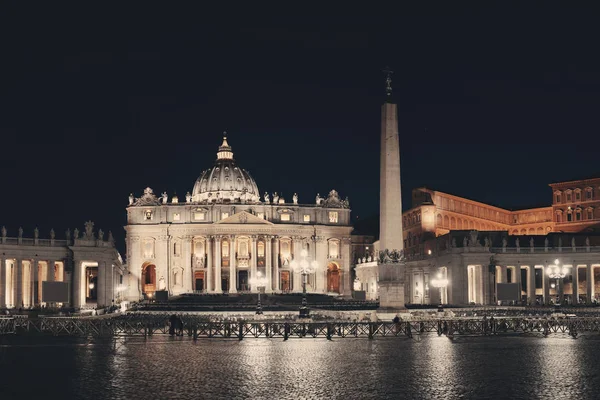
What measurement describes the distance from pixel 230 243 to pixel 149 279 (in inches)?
603

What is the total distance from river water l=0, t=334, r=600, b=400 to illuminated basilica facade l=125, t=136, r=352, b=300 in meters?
90.5

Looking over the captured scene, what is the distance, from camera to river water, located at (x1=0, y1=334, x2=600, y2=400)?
20.5m

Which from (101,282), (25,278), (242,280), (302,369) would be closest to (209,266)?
(242,280)

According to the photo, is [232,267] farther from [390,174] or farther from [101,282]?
[390,174]

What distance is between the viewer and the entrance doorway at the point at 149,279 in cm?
13325

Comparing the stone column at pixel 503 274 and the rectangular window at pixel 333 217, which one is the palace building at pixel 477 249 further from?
the rectangular window at pixel 333 217

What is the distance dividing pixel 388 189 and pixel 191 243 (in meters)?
85.5

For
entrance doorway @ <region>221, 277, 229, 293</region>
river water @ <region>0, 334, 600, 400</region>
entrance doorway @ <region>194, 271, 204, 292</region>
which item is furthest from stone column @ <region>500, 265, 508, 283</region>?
entrance doorway @ <region>194, 271, 204, 292</region>

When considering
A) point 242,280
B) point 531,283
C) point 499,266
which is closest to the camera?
point 531,283

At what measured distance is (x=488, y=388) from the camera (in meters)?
21.1

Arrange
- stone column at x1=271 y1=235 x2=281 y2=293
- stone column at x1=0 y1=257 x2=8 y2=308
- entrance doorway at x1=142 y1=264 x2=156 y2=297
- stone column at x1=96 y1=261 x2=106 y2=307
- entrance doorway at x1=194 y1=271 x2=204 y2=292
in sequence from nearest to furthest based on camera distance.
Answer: stone column at x1=0 y1=257 x2=8 y2=308
stone column at x1=96 y1=261 x2=106 y2=307
stone column at x1=271 y1=235 x2=281 y2=293
entrance doorway at x1=194 y1=271 x2=204 y2=292
entrance doorway at x1=142 y1=264 x2=156 y2=297

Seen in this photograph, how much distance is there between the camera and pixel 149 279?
134875mm

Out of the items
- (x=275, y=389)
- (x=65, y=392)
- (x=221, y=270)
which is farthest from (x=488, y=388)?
(x=221, y=270)

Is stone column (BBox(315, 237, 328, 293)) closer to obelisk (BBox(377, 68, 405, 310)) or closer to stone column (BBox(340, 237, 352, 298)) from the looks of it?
stone column (BBox(340, 237, 352, 298))
